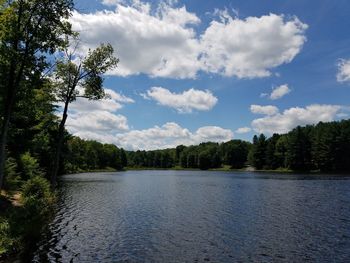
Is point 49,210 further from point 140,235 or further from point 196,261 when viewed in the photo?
point 196,261

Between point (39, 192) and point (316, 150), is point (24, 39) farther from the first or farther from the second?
point (316, 150)

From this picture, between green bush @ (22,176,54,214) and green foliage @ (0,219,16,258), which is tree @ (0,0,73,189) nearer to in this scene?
green foliage @ (0,219,16,258)

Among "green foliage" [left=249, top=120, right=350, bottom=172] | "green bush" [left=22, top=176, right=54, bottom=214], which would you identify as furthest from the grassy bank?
"green foliage" [left=249, top=120, right=350, bottom=172]

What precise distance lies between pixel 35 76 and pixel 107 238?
14.1 metres

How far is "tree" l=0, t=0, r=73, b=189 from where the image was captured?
22.8 metres

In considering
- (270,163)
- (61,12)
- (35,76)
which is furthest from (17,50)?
(270,163)

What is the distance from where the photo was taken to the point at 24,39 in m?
24.0

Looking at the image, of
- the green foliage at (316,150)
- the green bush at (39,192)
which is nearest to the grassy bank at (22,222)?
the green bush at (39,192)

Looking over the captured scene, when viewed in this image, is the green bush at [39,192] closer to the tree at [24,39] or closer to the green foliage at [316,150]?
the tree at [24,39]

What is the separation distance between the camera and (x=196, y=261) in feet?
69.6

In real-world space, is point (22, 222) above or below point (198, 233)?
above

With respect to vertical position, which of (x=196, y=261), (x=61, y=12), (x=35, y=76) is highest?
(x=61, y=12)

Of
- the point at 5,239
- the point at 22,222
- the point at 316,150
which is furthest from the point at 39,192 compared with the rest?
the point at 316,150

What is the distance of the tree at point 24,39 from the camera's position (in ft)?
74.8
